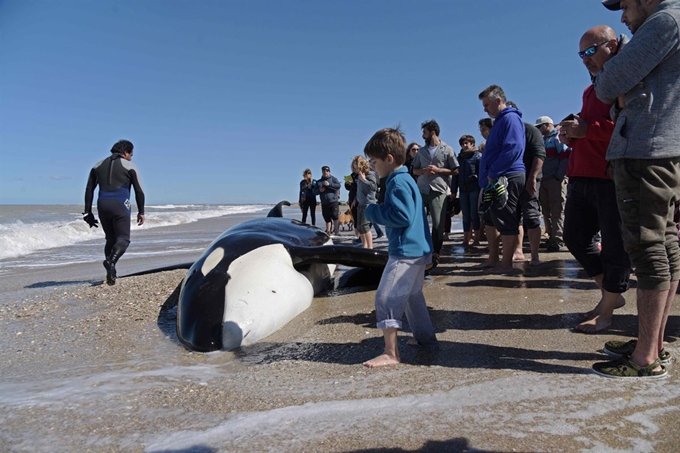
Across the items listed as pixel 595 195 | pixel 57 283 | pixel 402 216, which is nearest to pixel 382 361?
pixel 402 216

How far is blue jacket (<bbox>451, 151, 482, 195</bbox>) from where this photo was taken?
817 cm

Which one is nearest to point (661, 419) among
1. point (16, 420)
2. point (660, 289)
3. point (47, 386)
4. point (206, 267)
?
point (660, 289)

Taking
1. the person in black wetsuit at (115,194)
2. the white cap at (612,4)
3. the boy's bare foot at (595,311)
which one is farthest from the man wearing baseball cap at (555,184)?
the person in black wetsuit at (115,194)

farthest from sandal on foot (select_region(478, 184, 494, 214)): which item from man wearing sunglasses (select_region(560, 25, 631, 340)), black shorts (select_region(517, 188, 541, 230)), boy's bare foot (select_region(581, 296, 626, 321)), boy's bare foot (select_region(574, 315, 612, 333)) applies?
boy's bare foot (select_region(574, 315, 612, 333))

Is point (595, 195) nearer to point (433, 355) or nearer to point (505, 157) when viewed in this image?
point (433, 355)

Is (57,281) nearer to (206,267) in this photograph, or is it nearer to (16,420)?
(206,267)

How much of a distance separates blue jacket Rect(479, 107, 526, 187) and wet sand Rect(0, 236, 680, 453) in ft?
4.75

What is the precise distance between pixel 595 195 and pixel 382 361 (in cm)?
183

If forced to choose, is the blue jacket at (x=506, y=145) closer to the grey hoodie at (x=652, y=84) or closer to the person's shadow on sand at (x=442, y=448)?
the grey hoodie at (x=652, y=84)

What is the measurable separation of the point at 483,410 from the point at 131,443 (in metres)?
1.62

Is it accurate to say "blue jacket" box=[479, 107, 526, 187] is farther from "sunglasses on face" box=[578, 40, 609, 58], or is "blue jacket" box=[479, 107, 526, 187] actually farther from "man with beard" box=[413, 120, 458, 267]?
"sunglasses on face" box=[578, 40, 609, 58]

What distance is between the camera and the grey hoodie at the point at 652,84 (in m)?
2.50

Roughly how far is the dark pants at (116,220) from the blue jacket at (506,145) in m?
5.02

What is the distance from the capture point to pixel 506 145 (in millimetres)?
5426
